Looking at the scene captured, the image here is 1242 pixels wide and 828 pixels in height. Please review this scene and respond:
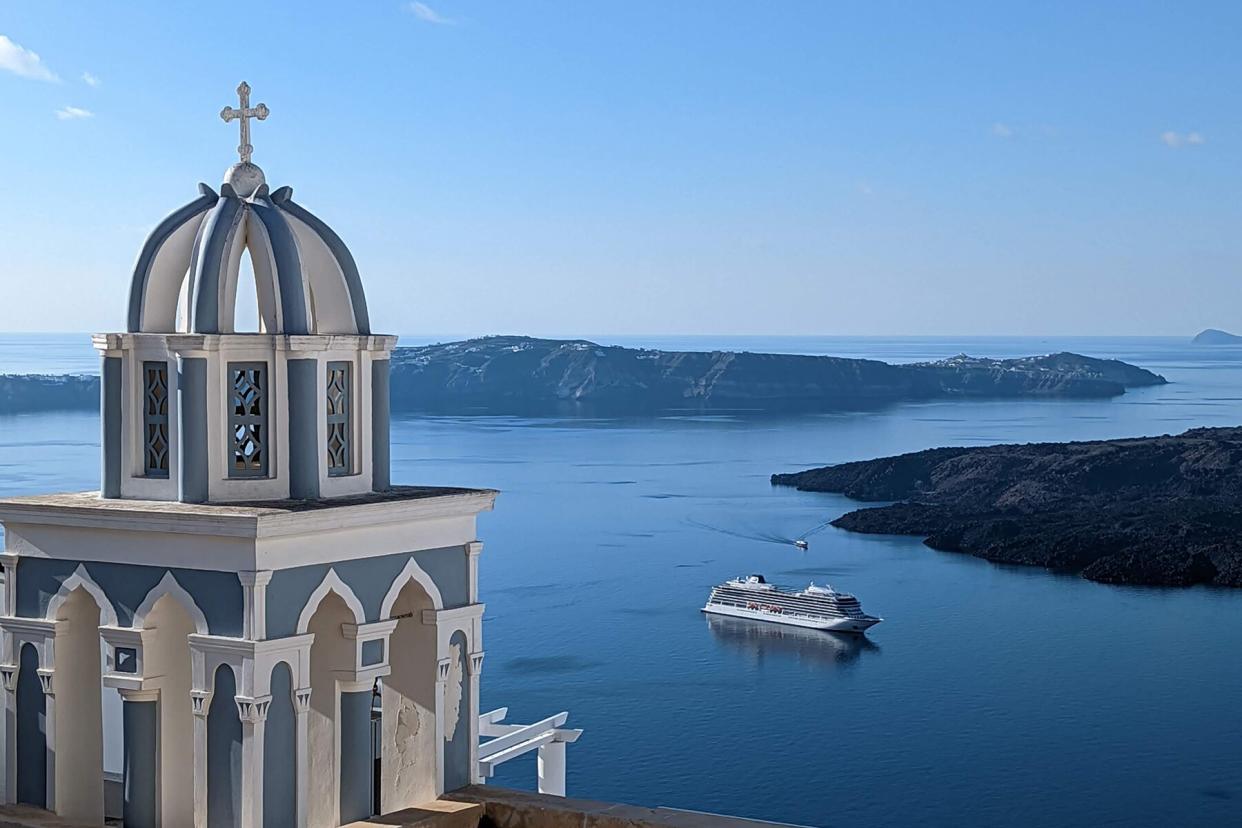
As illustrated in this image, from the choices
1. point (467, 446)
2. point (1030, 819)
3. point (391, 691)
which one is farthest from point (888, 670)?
point (467, 446)

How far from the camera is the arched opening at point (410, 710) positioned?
10.7 ft

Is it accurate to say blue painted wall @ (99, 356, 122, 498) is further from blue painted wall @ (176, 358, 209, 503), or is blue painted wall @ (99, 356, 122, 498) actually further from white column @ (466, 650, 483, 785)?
white column @ (466, 650, 483, 785)

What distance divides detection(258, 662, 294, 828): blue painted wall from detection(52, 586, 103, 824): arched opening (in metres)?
0.46

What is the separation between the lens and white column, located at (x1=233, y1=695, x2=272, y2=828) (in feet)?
9.52

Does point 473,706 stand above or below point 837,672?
above

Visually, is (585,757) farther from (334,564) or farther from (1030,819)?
(334,564)

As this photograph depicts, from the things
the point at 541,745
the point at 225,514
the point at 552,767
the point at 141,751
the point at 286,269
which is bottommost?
the point at 552,767

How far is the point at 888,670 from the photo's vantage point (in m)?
30.7

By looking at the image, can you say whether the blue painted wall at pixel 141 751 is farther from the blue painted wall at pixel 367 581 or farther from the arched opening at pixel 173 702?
the blue painted wall at pixel 367 581

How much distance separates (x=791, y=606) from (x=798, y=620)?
398 millimetres

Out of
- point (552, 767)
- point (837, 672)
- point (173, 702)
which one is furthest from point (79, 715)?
point (837, 672)

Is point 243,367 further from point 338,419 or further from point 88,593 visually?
point 88,593

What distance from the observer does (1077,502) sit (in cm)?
4828

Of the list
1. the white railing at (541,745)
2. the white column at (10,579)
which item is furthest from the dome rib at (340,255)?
the white railing at (541,745)
